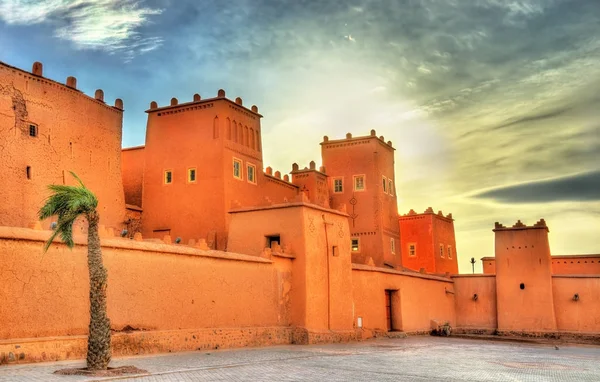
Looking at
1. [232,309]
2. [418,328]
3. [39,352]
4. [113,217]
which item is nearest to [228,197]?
[113,217]

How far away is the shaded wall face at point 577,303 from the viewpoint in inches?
1272

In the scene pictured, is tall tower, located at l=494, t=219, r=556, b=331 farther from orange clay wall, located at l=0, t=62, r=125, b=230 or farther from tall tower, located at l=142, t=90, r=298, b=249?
orange clay wall, located at l=0, t=62, r=125, b=230

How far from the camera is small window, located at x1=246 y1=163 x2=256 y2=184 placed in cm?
3161

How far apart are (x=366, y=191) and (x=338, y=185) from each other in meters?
1.92

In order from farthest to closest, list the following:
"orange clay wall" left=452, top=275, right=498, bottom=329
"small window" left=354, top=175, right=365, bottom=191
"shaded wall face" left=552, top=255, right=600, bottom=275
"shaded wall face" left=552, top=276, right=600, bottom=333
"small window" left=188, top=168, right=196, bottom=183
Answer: "small window" left=354, top=175, right=365, bottom=191 → "shaded wall face" left=552, top=255, right=600, bottom=275 → "orange clay wall" left=452, top=275, right=498, bottom=329 → "shaded wall face" left=552, top=276, right=600, bottom=333 → "small window" left=188, top=168, right=196, bottom=183

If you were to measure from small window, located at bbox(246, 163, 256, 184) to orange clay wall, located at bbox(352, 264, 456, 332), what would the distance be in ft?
23.2

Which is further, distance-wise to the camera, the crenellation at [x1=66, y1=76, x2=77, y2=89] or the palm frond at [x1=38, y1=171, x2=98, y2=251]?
the crenellation at [x1=66, y1=76, x2=77, y2=89]

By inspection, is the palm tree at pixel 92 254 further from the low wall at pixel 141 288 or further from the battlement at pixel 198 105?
the battlement at pixel 198 105

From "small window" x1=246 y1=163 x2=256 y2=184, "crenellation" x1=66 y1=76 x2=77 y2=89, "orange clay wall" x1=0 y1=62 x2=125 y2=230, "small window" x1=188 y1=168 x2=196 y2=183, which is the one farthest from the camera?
"small window" x1=246 y1=163 x2=256 y2=184

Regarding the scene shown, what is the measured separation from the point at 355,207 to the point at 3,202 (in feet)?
71.3

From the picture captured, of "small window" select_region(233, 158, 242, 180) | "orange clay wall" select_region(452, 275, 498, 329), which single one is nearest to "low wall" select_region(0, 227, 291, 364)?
"small window" select_region(233, 158, 242, 180)

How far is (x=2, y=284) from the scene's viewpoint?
14594mm

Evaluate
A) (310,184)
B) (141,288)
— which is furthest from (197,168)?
(141,288)

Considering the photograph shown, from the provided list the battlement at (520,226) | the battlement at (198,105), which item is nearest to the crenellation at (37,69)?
the battlement at (198,105)
